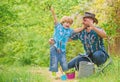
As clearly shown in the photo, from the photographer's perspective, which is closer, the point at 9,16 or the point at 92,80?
the point at 92,80

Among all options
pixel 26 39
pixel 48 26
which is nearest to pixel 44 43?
pixel 48 26

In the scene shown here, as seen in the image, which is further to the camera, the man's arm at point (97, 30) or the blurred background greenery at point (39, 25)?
the blurred background greenery at point (39, 25)

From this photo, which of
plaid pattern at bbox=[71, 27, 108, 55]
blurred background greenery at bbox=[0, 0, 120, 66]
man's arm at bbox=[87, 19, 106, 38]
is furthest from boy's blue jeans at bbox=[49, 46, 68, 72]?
blurred background greenery at bbox=[0, 0, 120, 66]

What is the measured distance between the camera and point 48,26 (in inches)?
576

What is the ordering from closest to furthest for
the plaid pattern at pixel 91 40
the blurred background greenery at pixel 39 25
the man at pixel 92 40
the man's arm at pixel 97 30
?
the man's arm at pixel 97 30, the man at pixel 92 40, the plaid pattern at pixel 91 40, the blurred background greenery at pixel 39 25

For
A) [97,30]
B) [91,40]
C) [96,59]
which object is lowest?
[96,59]

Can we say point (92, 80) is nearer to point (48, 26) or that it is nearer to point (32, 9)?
point (48, 26)

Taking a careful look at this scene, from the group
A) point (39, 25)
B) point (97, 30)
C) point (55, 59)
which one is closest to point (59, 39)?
point (55, 59)

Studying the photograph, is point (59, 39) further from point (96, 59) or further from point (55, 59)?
point (96, 59)

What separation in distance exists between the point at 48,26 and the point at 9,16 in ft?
16.4

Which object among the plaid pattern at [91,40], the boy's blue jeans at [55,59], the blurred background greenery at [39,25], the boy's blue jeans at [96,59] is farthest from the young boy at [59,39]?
the blurred background greenery at [39,25]

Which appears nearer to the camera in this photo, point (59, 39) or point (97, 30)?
point (97, 30)

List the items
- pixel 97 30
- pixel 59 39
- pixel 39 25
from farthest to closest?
pixel 39 25
pixel 59 39
pixel 97 30

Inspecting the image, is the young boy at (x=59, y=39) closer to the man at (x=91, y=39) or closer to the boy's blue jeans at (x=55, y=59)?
the boy's blue jeans at (x=55, y=59)
